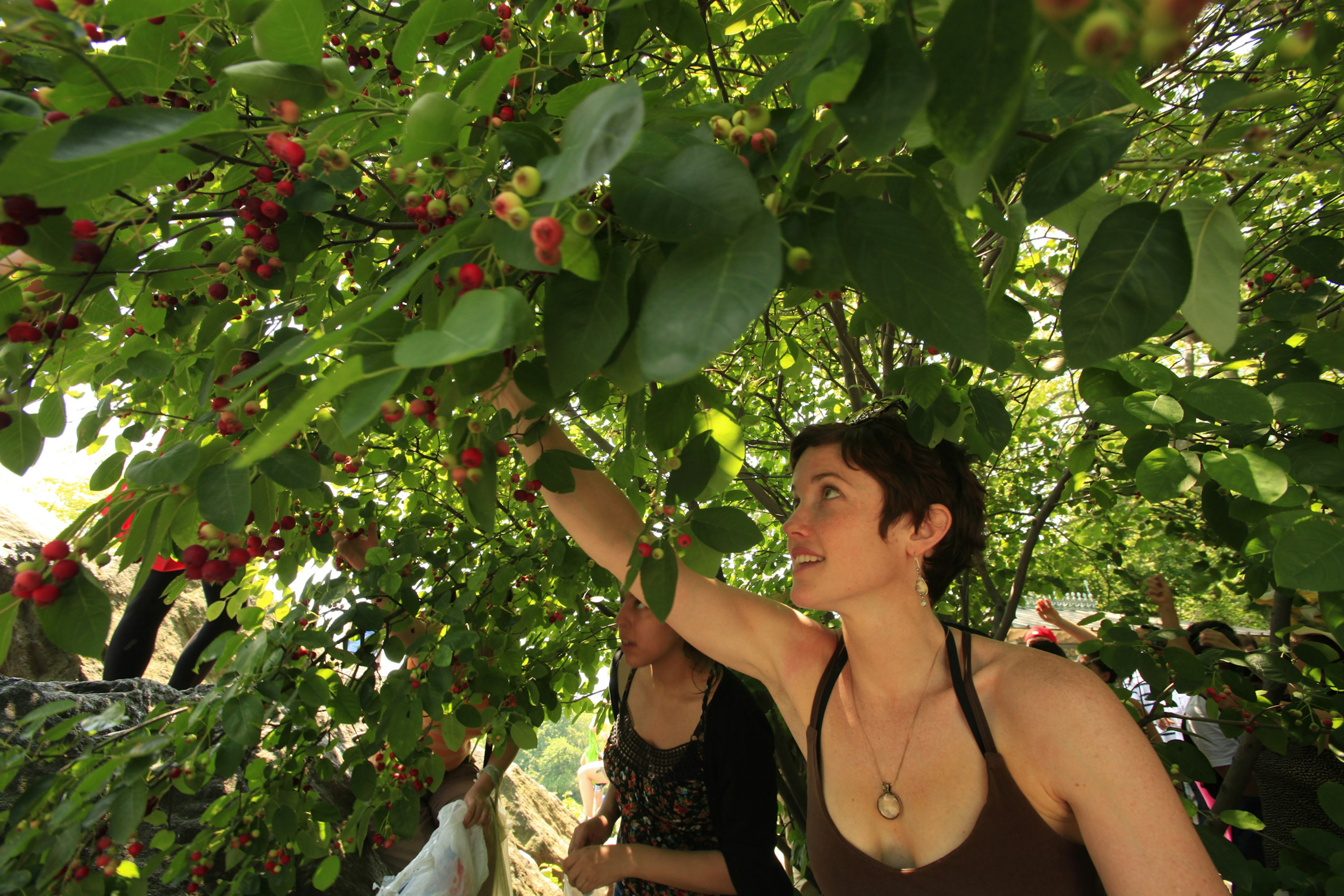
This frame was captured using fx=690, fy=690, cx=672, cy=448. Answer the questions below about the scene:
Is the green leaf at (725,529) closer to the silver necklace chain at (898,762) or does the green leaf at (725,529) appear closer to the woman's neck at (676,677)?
the silver necklace chain at (898,762)

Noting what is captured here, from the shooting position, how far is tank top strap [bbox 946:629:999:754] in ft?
4.54

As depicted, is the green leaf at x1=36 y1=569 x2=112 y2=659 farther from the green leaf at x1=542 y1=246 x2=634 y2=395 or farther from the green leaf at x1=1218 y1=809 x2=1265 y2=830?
the green leaf at x1=1218 y1=809 x2=1265 y2=830

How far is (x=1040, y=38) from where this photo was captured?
1.28 feet

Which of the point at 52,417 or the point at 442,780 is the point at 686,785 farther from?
the point at 52,417

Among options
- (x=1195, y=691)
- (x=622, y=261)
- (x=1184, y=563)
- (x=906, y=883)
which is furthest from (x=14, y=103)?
(x=1184, y=563)

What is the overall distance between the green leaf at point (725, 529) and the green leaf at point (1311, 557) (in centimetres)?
73

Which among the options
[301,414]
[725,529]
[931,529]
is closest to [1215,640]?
[931,529]

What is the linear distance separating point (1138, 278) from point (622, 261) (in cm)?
47

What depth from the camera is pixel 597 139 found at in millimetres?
463

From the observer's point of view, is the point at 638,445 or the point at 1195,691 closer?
the point at 638,445

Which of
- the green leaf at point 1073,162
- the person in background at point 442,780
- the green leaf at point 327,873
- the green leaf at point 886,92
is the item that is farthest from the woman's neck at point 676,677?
the green leaf at point 886,92

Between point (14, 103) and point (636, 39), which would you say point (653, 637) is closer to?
point (636, 39)

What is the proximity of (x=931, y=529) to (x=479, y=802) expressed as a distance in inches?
76.1

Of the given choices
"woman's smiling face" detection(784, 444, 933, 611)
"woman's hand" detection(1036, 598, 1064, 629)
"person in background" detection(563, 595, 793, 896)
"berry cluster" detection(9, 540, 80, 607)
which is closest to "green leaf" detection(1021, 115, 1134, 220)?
"woman's smiling face" detection(784, 444, 933, 611)
